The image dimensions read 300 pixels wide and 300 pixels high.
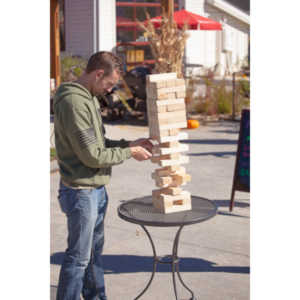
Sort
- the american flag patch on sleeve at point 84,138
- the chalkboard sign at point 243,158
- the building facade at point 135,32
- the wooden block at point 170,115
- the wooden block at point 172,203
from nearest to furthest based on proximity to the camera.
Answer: the american flag patch on sleeve at point 84,138 < the wooden block at point 170,115 < the wooden block at point 172,203 < the chalkboard sign at point 243,158 < the building facade at point 135,32

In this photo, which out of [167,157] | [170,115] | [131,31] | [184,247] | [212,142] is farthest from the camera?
[131,31]

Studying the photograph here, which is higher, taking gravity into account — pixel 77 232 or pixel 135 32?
pixel 135 32

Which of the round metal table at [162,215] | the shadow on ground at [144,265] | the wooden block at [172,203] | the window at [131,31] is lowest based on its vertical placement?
the shadow on ground at [144,265]

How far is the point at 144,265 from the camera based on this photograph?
17.6ft

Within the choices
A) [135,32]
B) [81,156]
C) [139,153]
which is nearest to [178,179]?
[139,153]

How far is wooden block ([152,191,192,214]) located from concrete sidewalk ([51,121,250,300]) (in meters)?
0.88

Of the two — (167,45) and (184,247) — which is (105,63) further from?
(184,247)

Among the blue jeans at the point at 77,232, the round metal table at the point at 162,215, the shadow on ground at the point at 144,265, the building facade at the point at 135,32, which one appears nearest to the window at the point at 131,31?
the building facade at the point at 135,32

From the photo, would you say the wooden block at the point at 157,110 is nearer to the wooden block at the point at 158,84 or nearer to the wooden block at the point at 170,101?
the wooden block at the point at 170,101

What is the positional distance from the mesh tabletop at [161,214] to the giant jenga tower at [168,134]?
0.24 ft

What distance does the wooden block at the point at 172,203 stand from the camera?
163 inches

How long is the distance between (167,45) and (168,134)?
1.92ft

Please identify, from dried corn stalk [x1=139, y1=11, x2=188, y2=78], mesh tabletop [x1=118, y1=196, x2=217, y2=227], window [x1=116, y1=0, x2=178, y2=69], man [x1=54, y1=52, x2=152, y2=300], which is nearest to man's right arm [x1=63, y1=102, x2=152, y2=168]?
man [x1=54, y1=52, x2=152, y2=300]

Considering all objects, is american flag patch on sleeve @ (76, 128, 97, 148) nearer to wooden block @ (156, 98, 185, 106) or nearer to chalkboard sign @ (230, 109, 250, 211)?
wooden block @ (156, 98, 185, 106)
